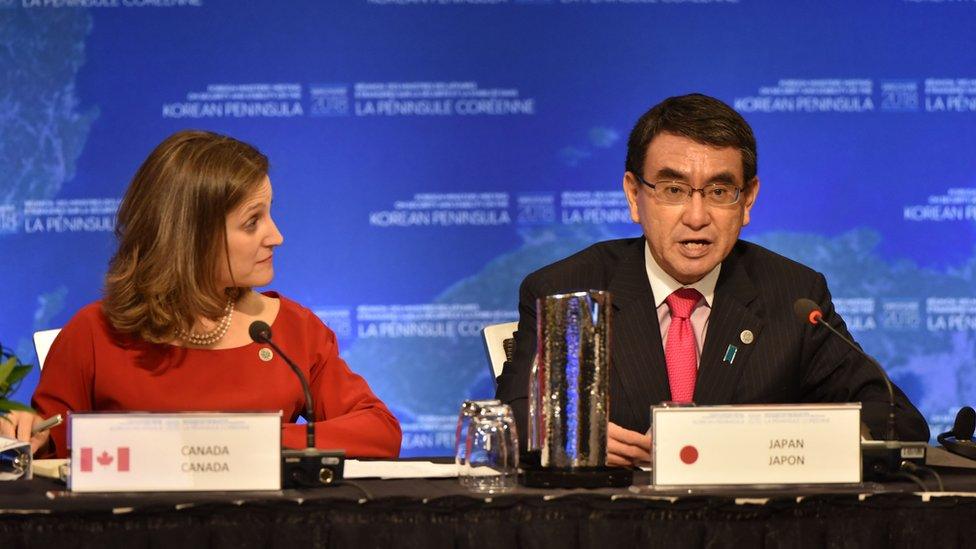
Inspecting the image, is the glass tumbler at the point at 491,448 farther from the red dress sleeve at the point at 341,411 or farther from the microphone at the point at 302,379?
the red dress sleeve at the point at 341,411

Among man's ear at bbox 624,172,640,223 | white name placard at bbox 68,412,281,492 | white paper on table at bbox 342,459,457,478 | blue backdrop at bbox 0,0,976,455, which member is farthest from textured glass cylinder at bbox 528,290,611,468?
blue backdrop at bbox 0,0,976,455

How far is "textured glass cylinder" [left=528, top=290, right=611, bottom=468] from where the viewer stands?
6.70 feet

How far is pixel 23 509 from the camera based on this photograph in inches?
71.9

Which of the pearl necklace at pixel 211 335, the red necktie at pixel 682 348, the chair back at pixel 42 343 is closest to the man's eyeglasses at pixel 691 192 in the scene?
the red necktie at pixel 682 348

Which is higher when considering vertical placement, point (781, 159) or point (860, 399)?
point (781, 159)

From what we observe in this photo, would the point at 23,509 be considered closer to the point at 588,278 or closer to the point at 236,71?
the point at 588,278

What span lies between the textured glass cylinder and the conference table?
0.15 m

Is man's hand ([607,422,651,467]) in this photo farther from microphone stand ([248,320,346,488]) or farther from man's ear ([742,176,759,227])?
man's ear ([742,176,759,227])

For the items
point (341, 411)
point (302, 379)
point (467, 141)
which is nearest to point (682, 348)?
point (341, 411)

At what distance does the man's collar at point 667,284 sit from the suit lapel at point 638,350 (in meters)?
0.02

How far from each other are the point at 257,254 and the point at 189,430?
2.86ft

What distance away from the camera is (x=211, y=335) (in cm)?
278

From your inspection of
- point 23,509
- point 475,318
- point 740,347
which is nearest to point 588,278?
point 740,347

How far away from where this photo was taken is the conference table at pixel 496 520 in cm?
182
